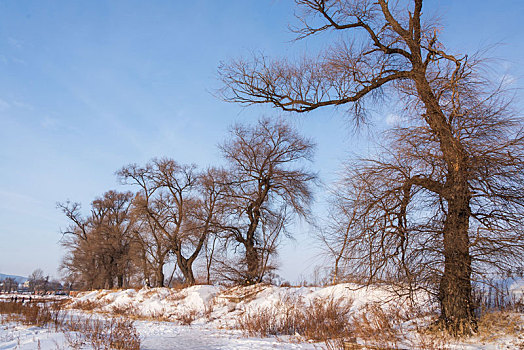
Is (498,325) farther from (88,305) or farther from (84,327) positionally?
(88,305)

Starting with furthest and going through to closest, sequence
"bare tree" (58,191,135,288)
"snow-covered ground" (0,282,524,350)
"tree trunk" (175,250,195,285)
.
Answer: "bare tree" (58,191,135,288) < "tree trunk" (175,250,195,285) < "snow-covered ground" (0,282,524,350)

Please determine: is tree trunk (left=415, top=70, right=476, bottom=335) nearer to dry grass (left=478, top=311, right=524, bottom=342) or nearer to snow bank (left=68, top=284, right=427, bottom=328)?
dry grass (left=478, top=311, right=524, bottom=342)

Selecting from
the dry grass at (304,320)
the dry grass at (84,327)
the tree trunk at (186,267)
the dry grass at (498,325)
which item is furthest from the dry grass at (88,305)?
the dry grass at (498,325)

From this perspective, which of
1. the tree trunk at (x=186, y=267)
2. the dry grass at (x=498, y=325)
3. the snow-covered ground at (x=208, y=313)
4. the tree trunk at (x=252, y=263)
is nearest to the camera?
the dry grass at (x=498, y=325)

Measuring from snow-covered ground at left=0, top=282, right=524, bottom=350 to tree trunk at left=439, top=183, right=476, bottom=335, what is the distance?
18.4 inches

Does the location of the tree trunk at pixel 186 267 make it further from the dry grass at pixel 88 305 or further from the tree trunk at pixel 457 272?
the tree trunk at pixel 457 272

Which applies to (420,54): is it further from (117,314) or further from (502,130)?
(117,314)

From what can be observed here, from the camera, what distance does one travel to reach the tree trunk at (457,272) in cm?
725

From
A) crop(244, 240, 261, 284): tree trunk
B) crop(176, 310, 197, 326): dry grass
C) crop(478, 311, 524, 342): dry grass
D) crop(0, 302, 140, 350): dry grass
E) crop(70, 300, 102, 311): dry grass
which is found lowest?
crop(70, 300, 102, 311): dry grass

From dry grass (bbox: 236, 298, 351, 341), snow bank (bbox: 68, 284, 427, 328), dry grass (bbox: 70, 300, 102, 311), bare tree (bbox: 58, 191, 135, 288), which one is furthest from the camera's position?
bare tree (bbox: 58, 191, 135, 288)

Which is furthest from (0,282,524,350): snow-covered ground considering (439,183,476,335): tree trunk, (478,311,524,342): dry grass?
(439,183,476,335): tree trunk

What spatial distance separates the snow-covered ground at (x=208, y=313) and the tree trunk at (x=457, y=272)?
47 centimetres

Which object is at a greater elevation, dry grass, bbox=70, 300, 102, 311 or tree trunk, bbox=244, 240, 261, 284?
tree trunk, bbox=244, 240, 261, 284

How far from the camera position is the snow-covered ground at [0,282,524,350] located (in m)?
8.71
